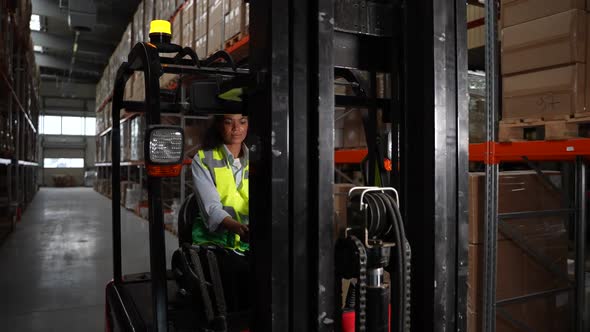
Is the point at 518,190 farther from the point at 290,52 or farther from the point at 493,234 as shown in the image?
the point at 290,52

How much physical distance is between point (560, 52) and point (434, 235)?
2.35 metres

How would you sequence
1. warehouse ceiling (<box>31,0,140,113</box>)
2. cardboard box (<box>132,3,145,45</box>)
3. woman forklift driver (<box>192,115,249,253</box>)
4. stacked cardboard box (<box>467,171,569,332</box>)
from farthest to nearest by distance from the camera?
1. warehouse ceiling (<box>31,0,140,113</box>)
2. cardboard box (<box>132,3,145,45</box>)
3. stacked cardboard box (<box>467,171,569,332</box>)
4. woman forklift driver (<box>192,115,249,253</box>)

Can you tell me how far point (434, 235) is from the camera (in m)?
1.43

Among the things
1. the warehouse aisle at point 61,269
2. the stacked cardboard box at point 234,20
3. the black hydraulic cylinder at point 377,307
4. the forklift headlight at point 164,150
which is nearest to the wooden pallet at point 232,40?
the stacked cardboard box at point 234,20

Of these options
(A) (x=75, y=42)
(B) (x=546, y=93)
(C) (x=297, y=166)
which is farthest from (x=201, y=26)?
(A) (x=75, y=42)

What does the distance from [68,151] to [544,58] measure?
29.2 meters

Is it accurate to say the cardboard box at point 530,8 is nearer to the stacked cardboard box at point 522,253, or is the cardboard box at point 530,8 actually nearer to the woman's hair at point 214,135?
the stacked cardboard box at point 522,253

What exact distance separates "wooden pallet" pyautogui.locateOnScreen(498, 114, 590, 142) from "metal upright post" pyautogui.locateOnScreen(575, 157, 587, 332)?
367 mm

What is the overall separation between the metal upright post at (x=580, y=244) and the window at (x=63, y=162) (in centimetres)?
2915

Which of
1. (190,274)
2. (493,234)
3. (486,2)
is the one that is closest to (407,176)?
(190,274)

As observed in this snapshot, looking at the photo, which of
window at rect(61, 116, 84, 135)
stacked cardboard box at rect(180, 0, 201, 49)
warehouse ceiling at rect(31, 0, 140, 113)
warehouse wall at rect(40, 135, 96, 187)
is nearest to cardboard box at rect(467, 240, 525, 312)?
stacked cardboard box at rect(180, 0, 201, 49)

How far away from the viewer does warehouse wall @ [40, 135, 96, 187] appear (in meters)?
27.2

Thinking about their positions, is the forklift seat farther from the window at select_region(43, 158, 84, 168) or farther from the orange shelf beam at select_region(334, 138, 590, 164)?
the window at select_region(43, 158, 84, 168)

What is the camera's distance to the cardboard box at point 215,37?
601cm
